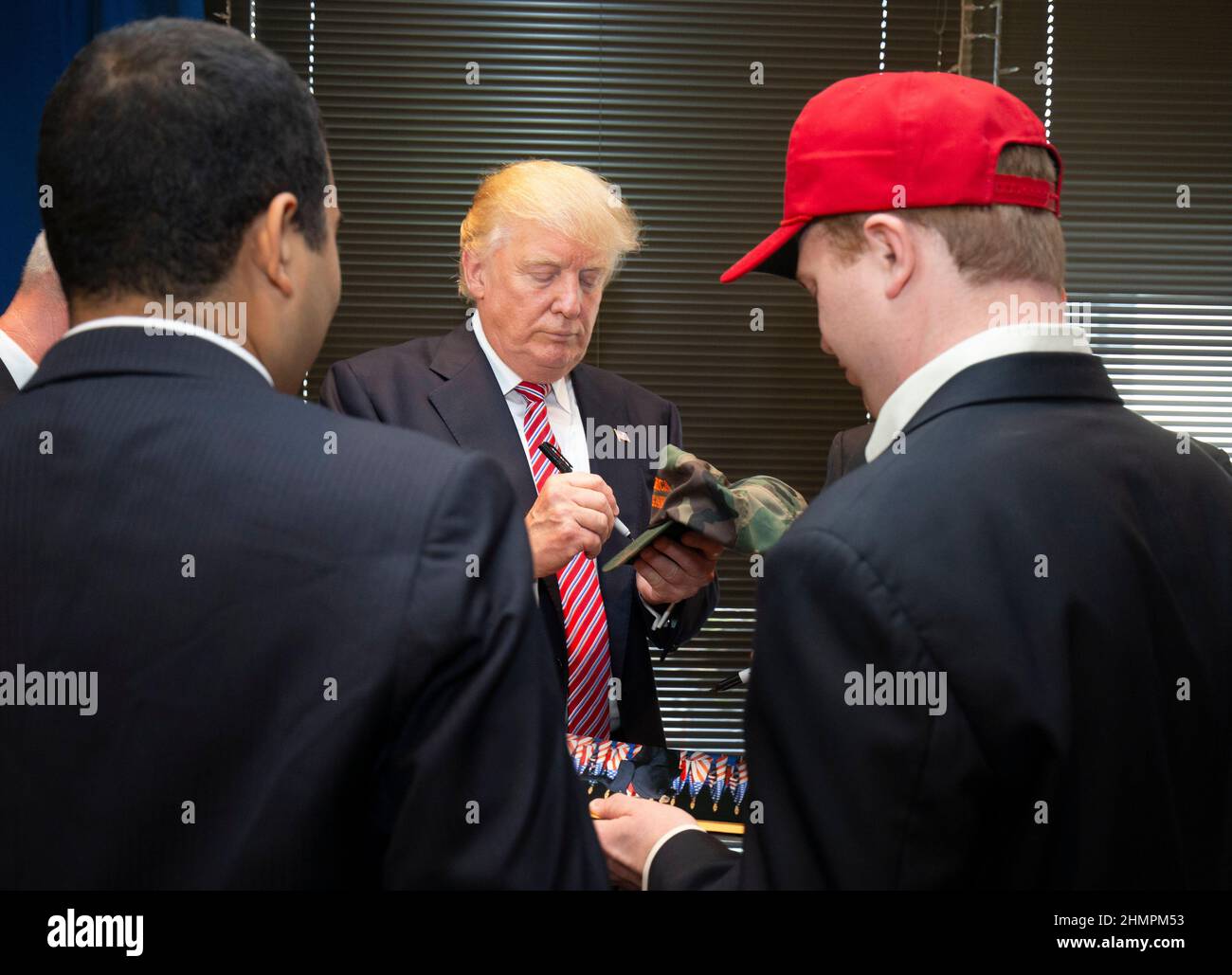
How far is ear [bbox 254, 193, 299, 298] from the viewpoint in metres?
0.91

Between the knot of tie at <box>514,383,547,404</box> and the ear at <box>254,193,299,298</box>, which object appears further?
the knot of tie at <box>514,383,547,404</box>

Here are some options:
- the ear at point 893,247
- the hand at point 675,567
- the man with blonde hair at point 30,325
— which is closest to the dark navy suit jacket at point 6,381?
the man with blonde hair at point 30,325

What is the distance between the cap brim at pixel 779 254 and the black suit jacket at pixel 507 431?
102 cm

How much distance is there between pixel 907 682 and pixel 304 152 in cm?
64

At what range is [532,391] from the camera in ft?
8.13

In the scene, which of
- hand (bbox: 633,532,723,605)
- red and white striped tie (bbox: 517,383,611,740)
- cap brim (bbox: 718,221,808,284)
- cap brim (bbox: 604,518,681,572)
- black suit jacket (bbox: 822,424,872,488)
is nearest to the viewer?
cap brim (bbox: 718,221,808,284)

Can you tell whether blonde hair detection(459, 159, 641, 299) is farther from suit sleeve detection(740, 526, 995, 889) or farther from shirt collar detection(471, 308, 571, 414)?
suit sleeve detection(740, 526, 995, 889)

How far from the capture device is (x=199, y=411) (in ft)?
2.83

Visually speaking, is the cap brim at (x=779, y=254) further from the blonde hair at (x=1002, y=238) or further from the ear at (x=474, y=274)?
the ear at (x=474, y=274)

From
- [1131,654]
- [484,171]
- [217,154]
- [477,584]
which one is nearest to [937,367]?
[1131,654]

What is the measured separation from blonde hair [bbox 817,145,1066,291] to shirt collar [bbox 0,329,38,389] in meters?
1.66

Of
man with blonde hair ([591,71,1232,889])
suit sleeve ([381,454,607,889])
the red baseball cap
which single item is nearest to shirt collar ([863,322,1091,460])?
man with blonde hair ([591,71,1232,889])

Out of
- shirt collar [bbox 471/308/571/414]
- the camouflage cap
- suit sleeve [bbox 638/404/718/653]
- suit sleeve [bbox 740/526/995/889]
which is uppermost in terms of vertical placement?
shirt collar [bbox 471/308/571/414]

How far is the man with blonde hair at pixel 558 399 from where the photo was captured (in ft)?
7.48
